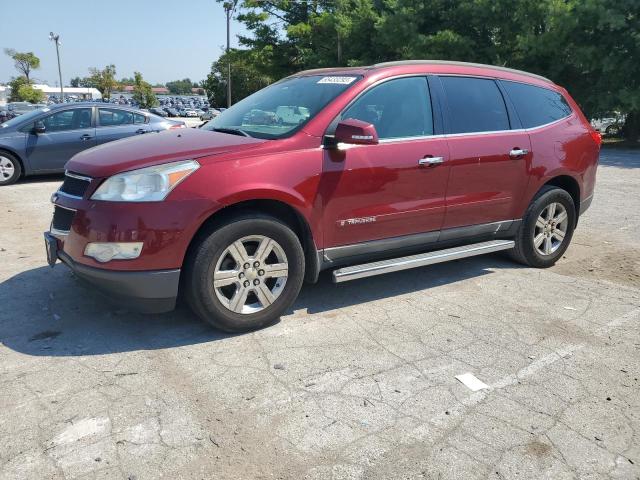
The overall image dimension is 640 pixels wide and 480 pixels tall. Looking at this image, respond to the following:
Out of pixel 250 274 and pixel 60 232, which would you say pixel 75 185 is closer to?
pixel 60 232

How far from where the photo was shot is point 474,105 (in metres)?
4.70

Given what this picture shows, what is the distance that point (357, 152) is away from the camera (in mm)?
3928

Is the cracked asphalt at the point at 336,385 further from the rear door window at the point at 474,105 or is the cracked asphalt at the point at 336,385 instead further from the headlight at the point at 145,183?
the rear door window at the point at 474,105

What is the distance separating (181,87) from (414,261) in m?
188

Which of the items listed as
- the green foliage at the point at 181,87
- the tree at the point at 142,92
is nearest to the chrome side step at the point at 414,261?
the tree at the point at 142,92

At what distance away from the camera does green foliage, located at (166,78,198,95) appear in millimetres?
177212

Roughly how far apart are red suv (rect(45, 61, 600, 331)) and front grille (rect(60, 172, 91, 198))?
15mm

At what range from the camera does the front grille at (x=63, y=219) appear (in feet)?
11.7

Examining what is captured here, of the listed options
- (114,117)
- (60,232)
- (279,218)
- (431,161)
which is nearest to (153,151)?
(60,232)

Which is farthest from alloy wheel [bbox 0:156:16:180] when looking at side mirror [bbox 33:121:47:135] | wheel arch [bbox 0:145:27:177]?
side mirror [bbox 33:121:47:135]

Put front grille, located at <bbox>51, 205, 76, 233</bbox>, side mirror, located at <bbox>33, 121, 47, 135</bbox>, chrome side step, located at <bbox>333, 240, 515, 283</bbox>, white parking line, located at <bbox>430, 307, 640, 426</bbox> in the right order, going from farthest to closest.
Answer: side mirror, located at <bbox>33, 121, 47, 135</bbox>, chrome side step, located at <bbox>333, 240, 515, 283</bbox>, front grille, located at <bbox>51, 205, 76, 233</bbox>, white parking line, located at <bbox>430, 307, 640, 426</bbox>

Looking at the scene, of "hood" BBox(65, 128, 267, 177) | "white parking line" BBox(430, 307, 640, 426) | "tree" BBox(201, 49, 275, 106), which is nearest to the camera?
"white parking line" BBox(430, 307, 640, 426)

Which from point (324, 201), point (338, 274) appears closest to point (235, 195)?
point (324, 201)

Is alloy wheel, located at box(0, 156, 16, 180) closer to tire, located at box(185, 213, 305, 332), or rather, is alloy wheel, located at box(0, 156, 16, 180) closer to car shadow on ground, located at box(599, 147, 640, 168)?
tire, located at box(185, 213, 305, 332)
